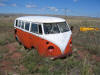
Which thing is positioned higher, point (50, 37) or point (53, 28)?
Answer: point (53, 28)

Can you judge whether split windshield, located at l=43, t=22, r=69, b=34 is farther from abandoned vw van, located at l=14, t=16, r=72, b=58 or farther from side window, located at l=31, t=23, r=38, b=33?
side window, located at l=31, t=23, r=38, b=33

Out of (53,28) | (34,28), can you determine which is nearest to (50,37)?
(53,28)

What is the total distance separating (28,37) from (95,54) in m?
4.21

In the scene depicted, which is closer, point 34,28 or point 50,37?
point 50,37

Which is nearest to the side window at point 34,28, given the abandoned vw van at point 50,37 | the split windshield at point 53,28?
the abandoned vw van at point 50,37

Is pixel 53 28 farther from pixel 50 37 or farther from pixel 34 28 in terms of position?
pixel 34 28

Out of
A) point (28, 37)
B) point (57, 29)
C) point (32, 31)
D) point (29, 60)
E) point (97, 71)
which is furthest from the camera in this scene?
point (28, 37)

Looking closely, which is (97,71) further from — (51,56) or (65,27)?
(65,27)

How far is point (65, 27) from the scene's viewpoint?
24.0 ft

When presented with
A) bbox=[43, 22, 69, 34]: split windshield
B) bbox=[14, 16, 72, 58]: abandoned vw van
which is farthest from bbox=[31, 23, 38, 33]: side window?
bbox=[43, 22, 69, 34]: split windshield

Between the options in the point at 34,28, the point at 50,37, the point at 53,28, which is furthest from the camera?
the point at 34,28

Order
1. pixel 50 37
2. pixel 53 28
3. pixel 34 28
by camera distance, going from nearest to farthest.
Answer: pixel 50 37 < pixel 53 28 < pixel 34 28

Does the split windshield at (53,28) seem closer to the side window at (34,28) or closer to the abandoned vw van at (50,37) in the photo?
the abandoned vw van at (50,37)

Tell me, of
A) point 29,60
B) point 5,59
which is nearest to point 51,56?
point 29,60
